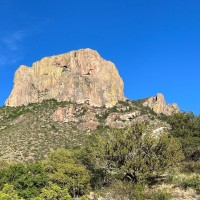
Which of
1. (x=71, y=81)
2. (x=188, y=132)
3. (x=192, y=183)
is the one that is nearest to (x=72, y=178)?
(x=192, y=183)

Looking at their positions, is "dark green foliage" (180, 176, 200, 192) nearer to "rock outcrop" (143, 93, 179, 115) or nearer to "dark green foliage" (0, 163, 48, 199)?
"dark green foliage" (0, 163, 48, 199)

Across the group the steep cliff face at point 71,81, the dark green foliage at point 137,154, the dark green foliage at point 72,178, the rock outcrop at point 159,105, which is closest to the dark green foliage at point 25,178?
the dark green foliage at point 72,178

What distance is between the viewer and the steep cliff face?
15162 cm

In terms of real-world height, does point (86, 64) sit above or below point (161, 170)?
above

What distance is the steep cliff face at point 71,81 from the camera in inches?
5969

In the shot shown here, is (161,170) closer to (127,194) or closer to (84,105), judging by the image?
(127,194)

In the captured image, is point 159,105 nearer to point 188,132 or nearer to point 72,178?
point 188,132

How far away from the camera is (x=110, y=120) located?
429 ft

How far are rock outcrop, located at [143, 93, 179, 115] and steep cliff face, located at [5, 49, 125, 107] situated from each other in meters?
12.0

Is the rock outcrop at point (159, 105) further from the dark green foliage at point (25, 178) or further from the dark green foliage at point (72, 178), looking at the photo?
the dark green foliage at point (72, 178)

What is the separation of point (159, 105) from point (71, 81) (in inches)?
1471

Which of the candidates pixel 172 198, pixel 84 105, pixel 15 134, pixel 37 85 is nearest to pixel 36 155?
pixel 15 134

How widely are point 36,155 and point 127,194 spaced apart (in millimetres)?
62999

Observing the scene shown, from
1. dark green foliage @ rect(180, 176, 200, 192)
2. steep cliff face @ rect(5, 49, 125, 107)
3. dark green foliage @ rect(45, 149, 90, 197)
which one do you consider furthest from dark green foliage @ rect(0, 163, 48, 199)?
steep cliff face @ rect(5, 49, 125, 107)
